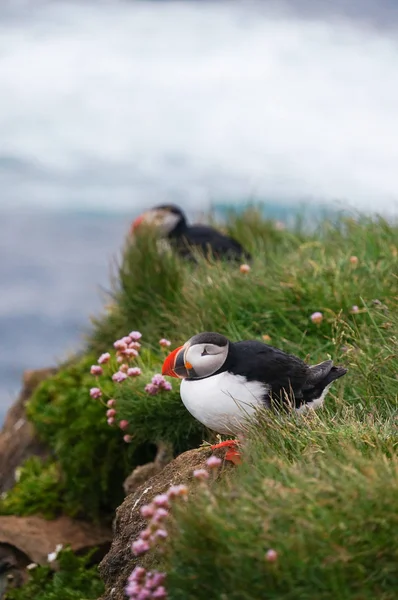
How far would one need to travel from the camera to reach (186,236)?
11312 millimetres

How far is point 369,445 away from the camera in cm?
460

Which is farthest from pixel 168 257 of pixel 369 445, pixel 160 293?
pixel 369 445

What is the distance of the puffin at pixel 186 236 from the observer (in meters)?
10.9

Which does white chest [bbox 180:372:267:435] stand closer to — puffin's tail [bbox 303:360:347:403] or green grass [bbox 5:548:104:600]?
puffin's tail [bbox 303:360:347:403]

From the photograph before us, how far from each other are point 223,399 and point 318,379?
73 cm

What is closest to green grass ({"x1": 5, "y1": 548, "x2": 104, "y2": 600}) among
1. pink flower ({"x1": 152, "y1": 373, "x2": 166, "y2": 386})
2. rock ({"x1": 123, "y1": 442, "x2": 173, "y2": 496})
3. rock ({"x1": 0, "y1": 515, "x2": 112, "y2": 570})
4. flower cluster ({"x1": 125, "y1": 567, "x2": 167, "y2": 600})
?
rock ({"x1": 0, "y1": 515, "x2": 112, "y2": 570})

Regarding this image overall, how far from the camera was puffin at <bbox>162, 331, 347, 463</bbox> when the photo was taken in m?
4.89

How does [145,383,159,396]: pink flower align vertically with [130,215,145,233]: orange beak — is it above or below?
below

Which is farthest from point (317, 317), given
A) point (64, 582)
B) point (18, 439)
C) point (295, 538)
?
point (18, 439)

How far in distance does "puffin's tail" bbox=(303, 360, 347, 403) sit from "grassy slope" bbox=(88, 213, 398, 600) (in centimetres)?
11

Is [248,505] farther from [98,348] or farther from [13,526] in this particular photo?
[98,348]

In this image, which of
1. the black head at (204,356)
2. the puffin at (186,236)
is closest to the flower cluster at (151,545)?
the black head at (204,356)

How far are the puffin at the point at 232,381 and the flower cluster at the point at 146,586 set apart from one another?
1.07 metres

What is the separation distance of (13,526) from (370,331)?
11.3ft
